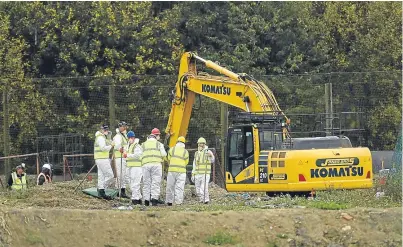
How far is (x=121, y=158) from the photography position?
2473 centimetres

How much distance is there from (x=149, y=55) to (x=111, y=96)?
6.33 m

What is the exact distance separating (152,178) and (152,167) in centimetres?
28

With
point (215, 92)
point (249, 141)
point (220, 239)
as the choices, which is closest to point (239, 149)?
point (249, 141)

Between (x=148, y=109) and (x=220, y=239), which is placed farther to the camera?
(x=148, y=109)

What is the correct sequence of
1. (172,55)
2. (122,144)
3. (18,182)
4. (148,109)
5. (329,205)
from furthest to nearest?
(172,55)
(148,109)
(18,182)
(122,144)
(329,205)

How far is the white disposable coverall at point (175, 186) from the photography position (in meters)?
23.3

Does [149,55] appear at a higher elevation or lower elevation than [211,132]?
higher

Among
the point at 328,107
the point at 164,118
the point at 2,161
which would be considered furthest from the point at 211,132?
the point at 2,161

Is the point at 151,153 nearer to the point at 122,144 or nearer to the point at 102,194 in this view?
the point at 122,144

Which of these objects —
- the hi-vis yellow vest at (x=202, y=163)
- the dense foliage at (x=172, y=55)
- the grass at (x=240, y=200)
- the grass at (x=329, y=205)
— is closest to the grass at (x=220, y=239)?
the grass at (x=240, y=200)

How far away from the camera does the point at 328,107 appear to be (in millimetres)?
32500

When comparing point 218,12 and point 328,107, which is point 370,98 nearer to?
point 328,107

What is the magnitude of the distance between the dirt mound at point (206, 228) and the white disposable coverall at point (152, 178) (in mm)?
3391

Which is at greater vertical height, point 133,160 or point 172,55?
point 172,55
